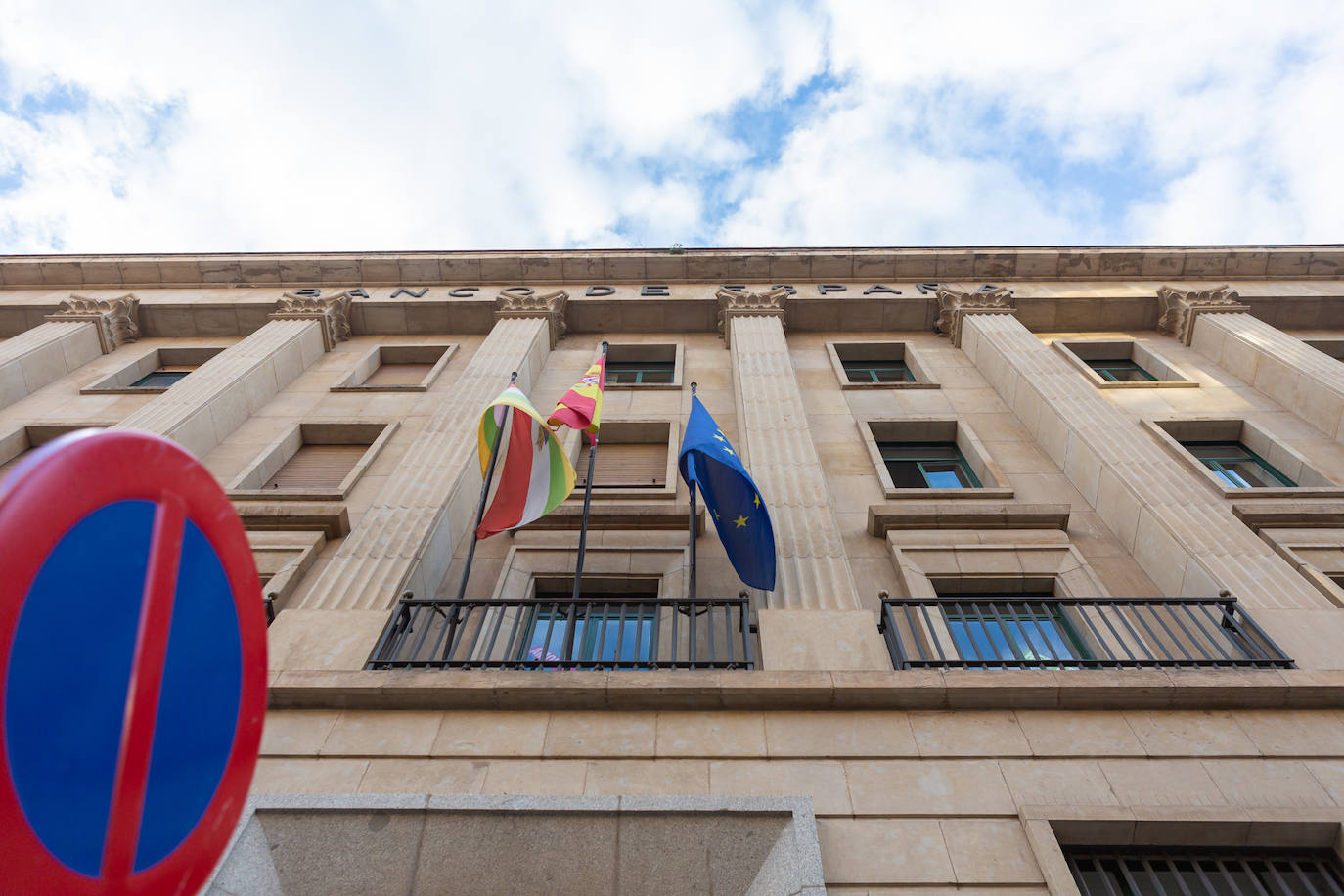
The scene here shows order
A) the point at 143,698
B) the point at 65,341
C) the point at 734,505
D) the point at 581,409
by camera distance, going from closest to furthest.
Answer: the point at 143,698, the point at 734,505, the point at 581,409, the point at 65,341

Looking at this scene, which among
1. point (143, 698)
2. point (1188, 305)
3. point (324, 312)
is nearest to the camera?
point (143, 698)

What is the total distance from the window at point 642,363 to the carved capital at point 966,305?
22.7 feet

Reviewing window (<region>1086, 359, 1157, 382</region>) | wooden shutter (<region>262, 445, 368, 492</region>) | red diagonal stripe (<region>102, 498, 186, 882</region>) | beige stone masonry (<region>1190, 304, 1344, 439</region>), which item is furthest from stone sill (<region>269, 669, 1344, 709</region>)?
window (<region>1086, 359, 1157, 382</region>)

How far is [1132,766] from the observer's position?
648 cm

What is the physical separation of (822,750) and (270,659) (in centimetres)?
604

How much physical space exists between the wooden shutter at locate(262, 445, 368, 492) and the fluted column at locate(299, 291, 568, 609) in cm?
202

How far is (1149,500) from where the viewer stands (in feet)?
34.7

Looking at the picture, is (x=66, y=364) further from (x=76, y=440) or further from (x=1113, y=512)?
(x=1113, y=512)

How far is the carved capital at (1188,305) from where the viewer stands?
1727 centimetres

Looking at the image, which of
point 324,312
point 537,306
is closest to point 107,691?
point 537,306

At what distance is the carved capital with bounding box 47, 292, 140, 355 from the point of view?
59.8ft

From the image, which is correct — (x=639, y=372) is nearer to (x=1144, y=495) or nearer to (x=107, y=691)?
(x=1144, y=495)

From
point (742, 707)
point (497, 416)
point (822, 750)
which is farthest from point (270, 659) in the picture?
point (822, 750)

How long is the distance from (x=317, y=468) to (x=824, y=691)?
10989mm
